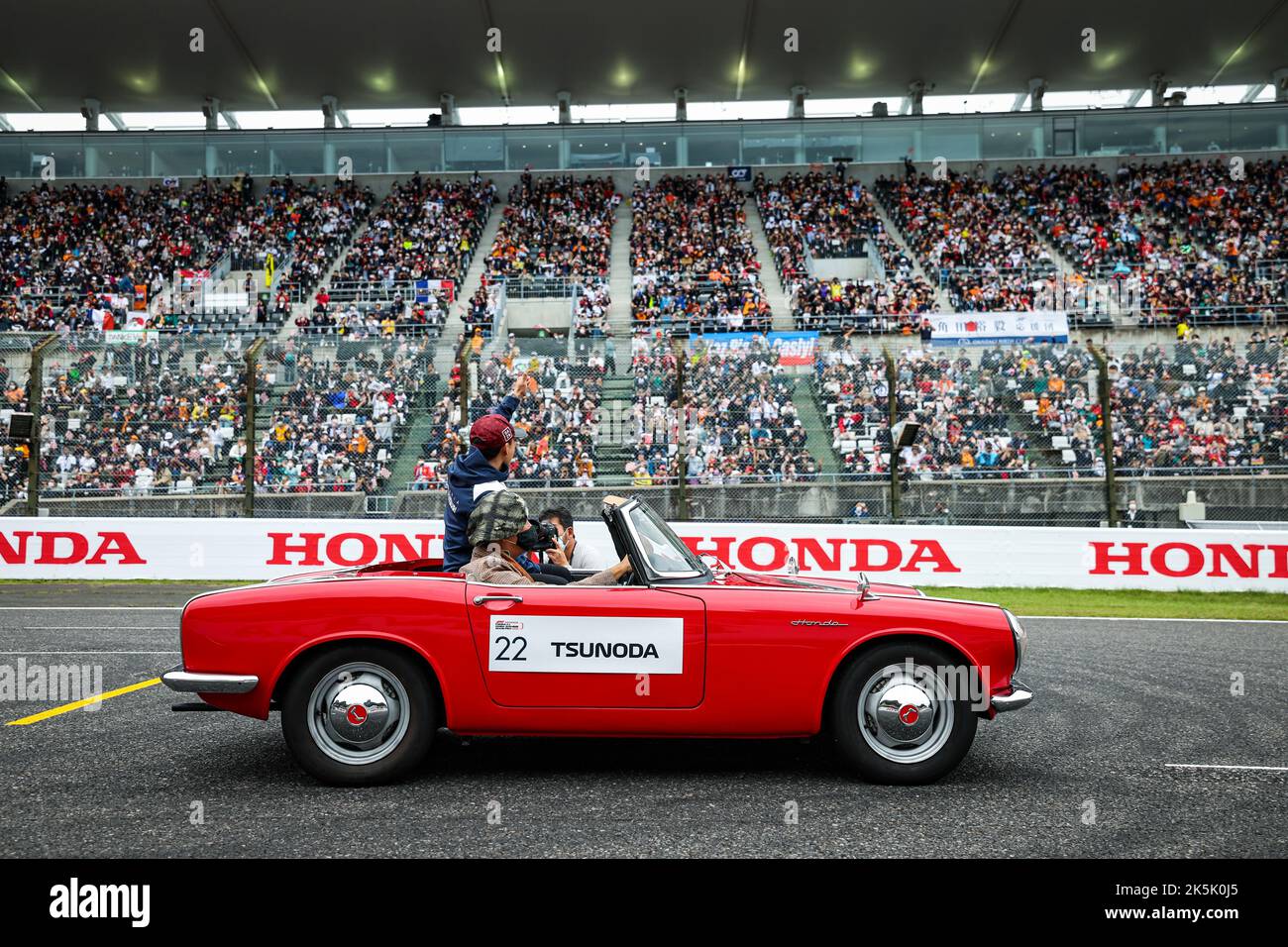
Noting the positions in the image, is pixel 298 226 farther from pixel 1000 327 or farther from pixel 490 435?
pixel 490 435

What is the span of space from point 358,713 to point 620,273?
2816 cm

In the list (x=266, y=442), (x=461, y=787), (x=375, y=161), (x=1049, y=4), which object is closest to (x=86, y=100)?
(x=375, y=161)

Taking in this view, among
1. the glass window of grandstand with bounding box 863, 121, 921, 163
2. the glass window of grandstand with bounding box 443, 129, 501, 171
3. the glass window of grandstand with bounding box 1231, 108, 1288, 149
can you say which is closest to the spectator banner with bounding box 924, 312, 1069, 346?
the glass window of grandstand with bounding box 863, 121, 921, 163

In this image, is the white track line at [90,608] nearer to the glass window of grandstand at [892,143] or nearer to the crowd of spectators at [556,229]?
the crowd of spectators at [556,229]

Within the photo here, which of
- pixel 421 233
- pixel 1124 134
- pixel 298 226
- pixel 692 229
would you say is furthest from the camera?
pixel 1124 134

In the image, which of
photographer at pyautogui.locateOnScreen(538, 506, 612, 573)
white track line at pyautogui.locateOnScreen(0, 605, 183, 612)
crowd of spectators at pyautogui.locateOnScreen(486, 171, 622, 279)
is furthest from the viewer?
crowd of spectators at pyautogui.locateOnScreen(486, 171, 622, 279)

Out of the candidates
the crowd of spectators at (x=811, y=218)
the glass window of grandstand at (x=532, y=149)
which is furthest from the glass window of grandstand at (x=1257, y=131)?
the glass window of grandstand at (x=532, y=149)

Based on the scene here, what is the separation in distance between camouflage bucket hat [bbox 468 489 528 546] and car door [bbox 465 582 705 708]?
425 millimetres

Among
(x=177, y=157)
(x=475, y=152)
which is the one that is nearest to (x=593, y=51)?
(x=475, y=152)

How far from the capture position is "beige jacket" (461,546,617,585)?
482 centimetres

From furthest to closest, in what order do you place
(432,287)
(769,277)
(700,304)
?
1. (769,277)
2. (432,287)
3. (700,304)

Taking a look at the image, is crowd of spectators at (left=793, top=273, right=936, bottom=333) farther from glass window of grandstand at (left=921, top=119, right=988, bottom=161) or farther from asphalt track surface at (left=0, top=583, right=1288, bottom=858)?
asphalt track surface at (left=0, top=583, right=1288, bottom=858)

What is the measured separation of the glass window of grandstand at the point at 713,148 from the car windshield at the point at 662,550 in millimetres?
33375

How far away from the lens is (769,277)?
31.0 meters
